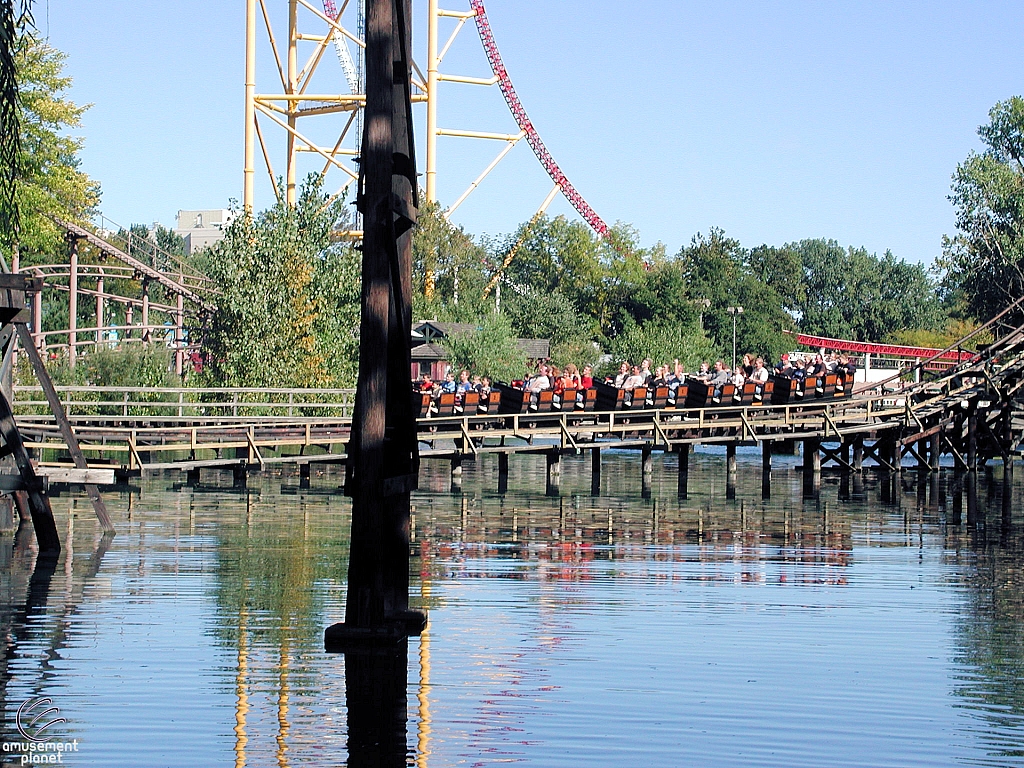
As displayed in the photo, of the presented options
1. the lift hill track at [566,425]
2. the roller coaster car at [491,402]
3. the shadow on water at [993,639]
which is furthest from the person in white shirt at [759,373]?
the shadow on water at [993,639]

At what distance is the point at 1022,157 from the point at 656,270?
32870 millimetres

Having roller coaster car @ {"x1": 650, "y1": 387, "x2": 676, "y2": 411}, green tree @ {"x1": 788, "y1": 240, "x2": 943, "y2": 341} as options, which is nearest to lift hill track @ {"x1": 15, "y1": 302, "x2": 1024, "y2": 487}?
roller coaster car @ {"x1": 650, "y1": 387, "x2": 676, "y2": 411}

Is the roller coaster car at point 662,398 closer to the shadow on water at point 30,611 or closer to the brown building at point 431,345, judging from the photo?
the shadow on water at point 30,611

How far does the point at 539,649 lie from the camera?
11836 millimetres

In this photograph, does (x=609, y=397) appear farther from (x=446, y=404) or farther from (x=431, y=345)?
(x=431, y=345)

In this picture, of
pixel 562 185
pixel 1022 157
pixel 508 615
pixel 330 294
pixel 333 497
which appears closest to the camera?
pixel 508 615

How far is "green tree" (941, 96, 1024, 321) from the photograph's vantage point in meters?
63.4

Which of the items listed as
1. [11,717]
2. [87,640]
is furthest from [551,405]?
[11,717]

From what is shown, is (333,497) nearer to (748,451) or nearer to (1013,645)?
(1013,645)

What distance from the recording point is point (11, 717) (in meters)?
9.09

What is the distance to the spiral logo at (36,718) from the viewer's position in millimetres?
8711

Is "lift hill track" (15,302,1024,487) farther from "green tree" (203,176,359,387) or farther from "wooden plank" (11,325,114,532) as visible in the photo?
"wooden plank" (11,325,114,532)

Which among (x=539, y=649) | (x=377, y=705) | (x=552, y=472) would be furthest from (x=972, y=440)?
(x=377, y=705)

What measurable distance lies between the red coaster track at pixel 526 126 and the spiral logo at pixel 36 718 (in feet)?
235
